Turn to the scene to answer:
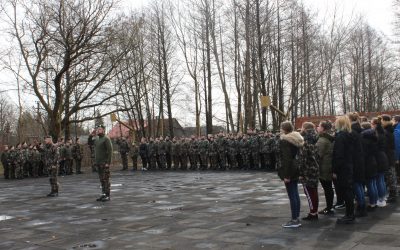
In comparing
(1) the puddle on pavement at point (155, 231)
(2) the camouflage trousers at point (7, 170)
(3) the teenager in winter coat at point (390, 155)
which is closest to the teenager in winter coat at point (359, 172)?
(3) the teenager in winter coat at point (390, 155)

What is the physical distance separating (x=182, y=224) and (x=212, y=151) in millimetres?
15450

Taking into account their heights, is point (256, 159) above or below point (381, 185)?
above

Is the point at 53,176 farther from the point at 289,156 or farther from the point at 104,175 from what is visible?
the point at 289,156

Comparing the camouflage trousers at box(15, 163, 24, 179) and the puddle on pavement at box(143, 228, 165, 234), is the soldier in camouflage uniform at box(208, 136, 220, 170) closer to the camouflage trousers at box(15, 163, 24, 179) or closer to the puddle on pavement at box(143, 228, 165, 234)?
the camouflage trousers at box(15, 163, 24, 179)

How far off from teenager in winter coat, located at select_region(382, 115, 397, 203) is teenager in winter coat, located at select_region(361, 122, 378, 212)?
0.86m

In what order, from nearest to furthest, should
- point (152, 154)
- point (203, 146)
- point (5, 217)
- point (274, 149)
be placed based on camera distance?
point (5, 217) < point (274, 149) < point (203, 146) < point (152, 154)

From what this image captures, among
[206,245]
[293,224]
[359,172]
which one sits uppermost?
[359,172]

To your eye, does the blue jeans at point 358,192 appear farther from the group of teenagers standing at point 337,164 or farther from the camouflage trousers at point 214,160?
the camouflage trousers at point 214,160

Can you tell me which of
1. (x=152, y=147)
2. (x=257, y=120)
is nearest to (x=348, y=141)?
(x=152, y=147)

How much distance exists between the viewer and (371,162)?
8.81 metres

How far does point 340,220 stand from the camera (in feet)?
25.5

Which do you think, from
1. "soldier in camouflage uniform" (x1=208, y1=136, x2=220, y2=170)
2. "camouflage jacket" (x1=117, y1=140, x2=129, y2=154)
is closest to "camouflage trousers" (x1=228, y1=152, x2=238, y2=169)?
"soldier in camouflage uniform" (x1=208, y1=136, x2=220, y2=170)

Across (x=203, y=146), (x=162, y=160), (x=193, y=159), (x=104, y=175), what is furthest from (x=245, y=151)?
(x=104, y=175)

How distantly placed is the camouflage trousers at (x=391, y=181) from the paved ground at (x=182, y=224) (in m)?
0.85
